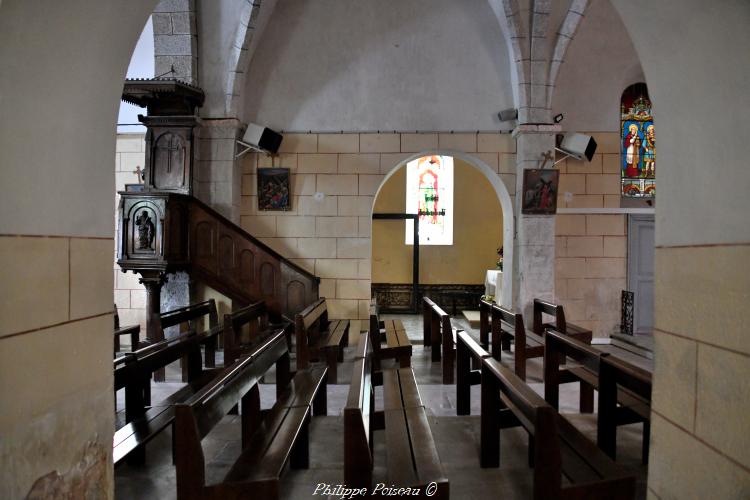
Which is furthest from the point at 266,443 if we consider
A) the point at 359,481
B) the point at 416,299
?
the point at 416,299

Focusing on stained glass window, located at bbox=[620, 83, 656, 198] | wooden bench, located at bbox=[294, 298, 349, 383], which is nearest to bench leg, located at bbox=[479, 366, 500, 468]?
wooden bench, located at bbox=[294, 298, 349, 383]

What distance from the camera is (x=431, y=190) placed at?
10.8 m

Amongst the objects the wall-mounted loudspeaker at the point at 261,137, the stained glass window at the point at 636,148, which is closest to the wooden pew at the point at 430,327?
the wall-mounted loudspeaker at the point at 261,137

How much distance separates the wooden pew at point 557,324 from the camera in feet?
15.6

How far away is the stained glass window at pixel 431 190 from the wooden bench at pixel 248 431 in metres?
8.10

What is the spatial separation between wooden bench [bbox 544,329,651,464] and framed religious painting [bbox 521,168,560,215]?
3507 mm

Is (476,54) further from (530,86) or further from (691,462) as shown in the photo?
(691,462)

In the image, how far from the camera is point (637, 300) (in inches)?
273

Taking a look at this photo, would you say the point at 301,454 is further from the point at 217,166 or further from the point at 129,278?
the point at 129,278

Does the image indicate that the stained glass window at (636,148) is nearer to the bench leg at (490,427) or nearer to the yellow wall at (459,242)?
the yellow wall at (459,242)

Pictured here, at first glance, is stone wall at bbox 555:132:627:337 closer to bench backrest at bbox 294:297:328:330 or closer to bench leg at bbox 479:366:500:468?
bench backrest at bbox 294:297:328:330

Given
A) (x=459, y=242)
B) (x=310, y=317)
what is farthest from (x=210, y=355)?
(x=459, y=242)

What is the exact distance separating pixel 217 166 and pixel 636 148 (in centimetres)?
678

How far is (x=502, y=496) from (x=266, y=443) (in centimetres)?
129
